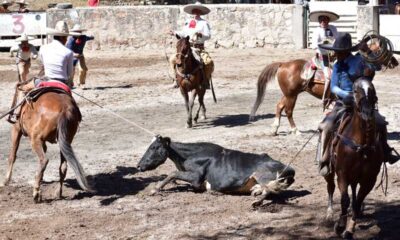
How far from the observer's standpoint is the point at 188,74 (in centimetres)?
1656

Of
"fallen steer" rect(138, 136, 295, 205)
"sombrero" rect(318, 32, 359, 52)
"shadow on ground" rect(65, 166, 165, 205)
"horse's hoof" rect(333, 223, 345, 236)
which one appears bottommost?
"shadow on ground" rect(65, 166, 165, 205)

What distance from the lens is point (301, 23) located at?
27719 millimetres

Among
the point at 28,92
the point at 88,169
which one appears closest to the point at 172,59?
the point at 88,169

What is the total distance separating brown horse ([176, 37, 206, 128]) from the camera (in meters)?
16.2

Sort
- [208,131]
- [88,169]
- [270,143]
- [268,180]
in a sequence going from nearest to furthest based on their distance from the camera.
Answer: [268,180], [88,169], [270,143], [208,131]

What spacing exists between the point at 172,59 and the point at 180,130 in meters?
2.28

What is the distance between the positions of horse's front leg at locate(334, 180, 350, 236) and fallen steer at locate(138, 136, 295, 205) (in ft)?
5.00

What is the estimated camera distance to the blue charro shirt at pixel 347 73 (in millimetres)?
Answer: 9086

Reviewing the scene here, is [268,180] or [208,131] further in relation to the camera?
[208,131]

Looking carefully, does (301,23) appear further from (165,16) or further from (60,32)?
(60,32)

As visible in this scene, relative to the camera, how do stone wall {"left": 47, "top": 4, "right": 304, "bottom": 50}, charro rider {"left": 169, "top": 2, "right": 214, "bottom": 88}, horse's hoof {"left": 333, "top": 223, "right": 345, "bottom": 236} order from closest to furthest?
horse's hoof {"left": 333, "top": 223, "right": 345, "bottom": 236}
charro rider {"left": 169, "top": 2, "right": 214, "bottom": 88}
stone wall {"left": 47, "top": 4, "right": 304, "bottom": 50}

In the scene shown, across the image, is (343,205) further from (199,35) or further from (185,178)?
(199,35)

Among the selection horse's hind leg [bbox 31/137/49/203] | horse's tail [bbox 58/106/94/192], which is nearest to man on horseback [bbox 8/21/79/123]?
horse's tail [bbox 58/106/94/192]

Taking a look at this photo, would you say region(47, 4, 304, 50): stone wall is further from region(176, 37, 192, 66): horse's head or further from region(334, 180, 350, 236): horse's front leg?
region(334, 180, 350, 236): horse's front leg
